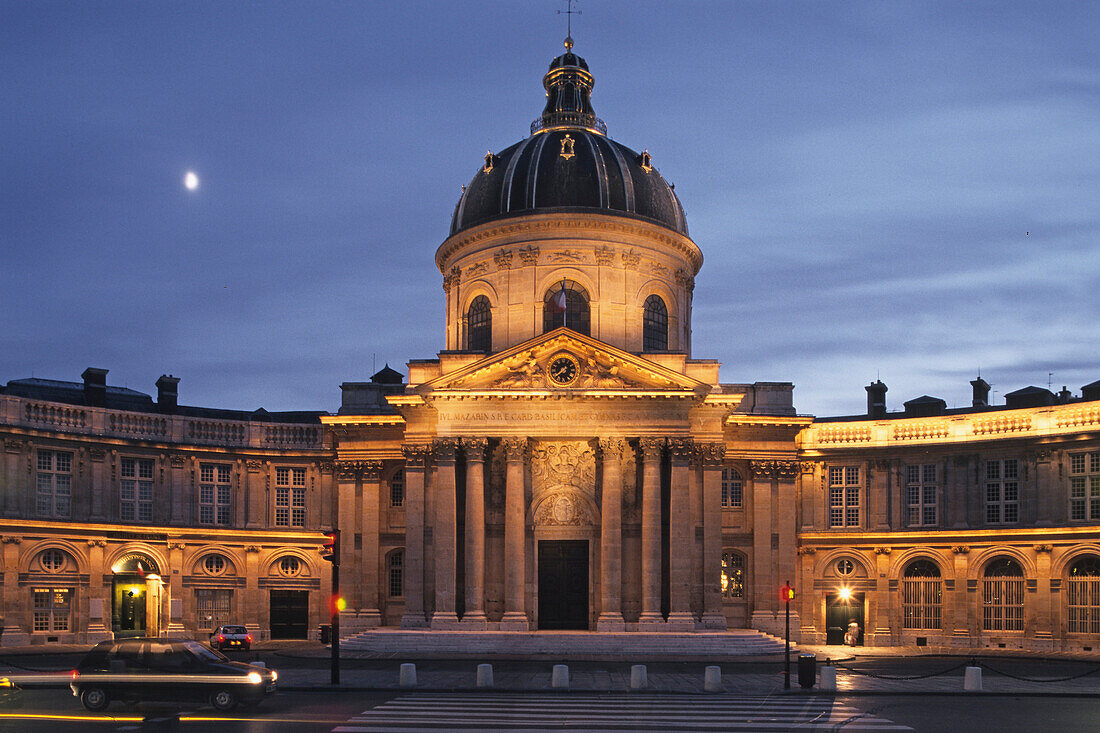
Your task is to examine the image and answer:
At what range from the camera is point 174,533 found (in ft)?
178

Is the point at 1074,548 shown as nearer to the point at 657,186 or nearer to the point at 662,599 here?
the point at 662,599

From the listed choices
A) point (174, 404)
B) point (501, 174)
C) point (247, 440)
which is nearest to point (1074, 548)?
point (501, 174)

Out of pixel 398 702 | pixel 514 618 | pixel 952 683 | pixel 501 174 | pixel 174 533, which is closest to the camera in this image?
pixel 398 702

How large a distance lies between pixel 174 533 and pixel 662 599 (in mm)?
23023

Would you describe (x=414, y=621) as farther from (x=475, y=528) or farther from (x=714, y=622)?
(x=714, y=622)

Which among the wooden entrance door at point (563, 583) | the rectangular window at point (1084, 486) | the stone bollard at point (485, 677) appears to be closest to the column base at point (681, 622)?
the wooden entrance door at point (563, 583)

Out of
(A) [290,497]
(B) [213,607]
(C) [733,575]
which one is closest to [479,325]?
(A) [290,497]

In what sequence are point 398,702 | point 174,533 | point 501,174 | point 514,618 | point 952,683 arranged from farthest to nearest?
point 501,174, point 174,533, point 514,618, point 952,683, point 398,702

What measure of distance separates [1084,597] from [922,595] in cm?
728

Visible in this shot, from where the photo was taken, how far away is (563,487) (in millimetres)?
51344

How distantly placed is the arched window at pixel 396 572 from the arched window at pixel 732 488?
51.6ft

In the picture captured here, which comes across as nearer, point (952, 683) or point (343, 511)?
point (952, 683)

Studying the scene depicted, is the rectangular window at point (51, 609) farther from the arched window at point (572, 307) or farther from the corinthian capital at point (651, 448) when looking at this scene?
the corinthian capital at point (651, 448)

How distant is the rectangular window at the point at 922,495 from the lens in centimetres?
5500
